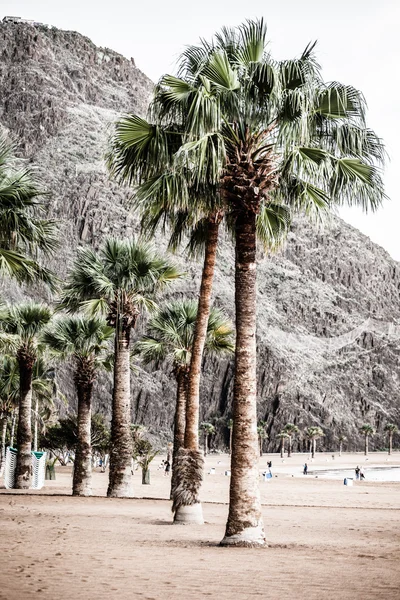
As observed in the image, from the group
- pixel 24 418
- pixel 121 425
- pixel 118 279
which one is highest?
pixel 118 279

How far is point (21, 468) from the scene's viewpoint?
30.1 meters

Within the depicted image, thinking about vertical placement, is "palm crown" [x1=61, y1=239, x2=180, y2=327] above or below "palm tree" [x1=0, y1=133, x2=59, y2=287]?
above

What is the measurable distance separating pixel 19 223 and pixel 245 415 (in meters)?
5.10

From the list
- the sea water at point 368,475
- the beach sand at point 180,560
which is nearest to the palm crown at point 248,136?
the beach sand at point 180,560

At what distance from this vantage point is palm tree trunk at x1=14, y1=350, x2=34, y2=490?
95.3 ft

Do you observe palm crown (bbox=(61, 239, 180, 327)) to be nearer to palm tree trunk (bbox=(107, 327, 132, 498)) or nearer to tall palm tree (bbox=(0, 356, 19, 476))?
palm tree trunk (bbox=(107, 327, 132, 498))

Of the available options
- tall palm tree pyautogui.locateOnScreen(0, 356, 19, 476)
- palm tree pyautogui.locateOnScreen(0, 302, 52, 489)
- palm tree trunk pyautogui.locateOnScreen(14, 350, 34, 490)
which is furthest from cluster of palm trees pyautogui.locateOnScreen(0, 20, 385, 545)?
tall palm tree pyautogui.locateOnScreen(0, 356, 19, 476)

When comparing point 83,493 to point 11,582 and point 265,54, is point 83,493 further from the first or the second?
point 11,582

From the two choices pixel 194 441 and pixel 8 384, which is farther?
pixel 8 384

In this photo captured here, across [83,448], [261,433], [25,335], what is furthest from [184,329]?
[261,433]

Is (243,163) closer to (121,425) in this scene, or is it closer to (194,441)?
(194,441)

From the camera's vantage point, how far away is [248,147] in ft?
44.5

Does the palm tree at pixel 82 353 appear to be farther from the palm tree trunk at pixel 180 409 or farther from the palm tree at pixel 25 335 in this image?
the palm tree trunk at pixel 180 409

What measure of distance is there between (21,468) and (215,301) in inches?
5649
